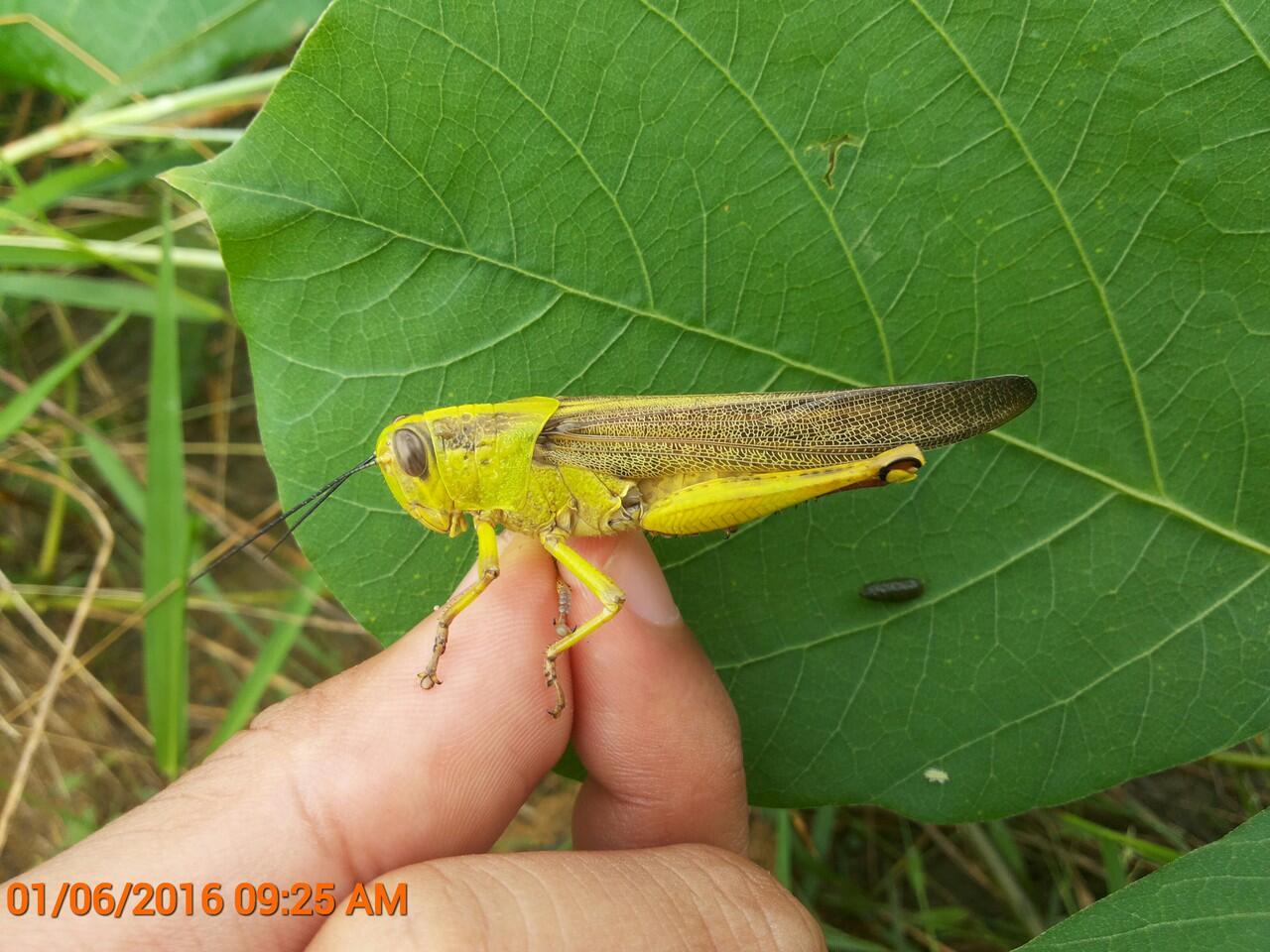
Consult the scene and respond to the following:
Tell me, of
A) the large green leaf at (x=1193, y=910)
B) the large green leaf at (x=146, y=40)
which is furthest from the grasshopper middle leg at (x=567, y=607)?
the large green leaf at (x=146, y=40)

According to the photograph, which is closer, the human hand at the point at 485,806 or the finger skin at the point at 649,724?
the human hand at the point at 485,806

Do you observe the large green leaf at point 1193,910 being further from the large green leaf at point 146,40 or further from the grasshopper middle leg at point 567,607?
the large green leaf at point 146,40

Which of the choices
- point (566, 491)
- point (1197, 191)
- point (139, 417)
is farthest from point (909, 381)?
point (139, 417)

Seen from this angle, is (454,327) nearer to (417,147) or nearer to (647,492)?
(417,147)

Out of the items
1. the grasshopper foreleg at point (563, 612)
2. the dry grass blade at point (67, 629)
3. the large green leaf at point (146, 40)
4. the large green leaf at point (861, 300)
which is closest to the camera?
the large green leaf at point (861, 300)

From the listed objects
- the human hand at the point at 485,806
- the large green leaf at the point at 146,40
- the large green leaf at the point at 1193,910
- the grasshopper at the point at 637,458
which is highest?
the large green leaf at the point at 146,40

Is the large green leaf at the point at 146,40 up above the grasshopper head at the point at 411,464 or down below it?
above

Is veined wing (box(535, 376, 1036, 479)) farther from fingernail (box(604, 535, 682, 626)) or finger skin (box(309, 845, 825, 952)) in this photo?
finger skin (box(309, 845, 825, 952))

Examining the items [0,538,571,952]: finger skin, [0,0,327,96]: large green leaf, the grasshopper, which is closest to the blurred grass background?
[0,0,327,96]: large green leaf
